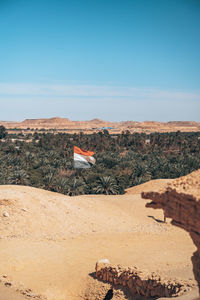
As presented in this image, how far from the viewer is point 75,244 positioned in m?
20.4

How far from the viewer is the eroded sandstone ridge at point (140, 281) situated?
11.3 metres

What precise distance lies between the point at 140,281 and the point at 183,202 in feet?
16.1

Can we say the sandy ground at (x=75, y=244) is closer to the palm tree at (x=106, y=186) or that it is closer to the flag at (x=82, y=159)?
the palm tree at (x=106, y=186)

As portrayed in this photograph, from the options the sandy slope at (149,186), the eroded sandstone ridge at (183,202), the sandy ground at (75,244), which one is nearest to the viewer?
the eroded sandstone ridge at (183,202)

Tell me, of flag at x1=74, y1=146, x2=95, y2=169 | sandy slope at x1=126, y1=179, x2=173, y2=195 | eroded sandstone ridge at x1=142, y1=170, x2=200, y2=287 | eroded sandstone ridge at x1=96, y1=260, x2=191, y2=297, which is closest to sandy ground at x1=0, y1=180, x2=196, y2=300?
eroded sandstone ridge at x1=96, y1=260, x2=191, y2=297

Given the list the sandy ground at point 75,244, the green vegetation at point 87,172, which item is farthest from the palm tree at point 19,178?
the sandy ground at point 75,244

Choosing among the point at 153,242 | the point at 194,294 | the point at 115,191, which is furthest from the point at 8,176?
the point at 194,294

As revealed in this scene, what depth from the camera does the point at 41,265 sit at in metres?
17.0

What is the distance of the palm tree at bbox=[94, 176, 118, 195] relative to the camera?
35.5 meters

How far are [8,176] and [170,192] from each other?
104 feet

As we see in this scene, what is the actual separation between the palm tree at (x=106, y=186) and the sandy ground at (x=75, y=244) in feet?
17.1

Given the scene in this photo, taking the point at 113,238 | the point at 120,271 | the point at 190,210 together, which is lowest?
the point at 113,238

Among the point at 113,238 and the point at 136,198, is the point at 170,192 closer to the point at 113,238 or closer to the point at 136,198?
the point at 113,238

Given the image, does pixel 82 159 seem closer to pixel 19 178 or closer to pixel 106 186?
pixel 106 186
